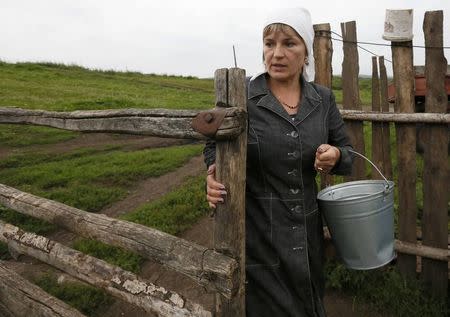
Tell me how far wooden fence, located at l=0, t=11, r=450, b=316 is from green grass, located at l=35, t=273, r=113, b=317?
1.67 ft

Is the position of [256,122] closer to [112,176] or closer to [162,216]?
[162,216]

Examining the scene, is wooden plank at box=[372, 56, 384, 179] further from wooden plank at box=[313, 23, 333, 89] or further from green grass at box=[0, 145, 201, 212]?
green grass at box=[0, 145, 201, 212]

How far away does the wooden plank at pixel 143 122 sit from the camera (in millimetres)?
1792

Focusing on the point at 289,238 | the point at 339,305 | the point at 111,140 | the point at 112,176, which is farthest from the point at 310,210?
the point at 111,140

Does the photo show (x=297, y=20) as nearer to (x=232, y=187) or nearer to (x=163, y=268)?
(x=232, y=187)

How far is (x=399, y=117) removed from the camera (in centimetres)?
340

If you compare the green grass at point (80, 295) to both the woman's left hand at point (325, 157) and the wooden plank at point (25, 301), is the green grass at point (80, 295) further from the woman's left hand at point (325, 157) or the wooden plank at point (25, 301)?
the woman's left hand at point (325, 157)

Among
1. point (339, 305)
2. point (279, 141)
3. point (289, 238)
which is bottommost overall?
point (339, 305)

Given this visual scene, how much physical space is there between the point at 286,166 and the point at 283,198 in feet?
0.56

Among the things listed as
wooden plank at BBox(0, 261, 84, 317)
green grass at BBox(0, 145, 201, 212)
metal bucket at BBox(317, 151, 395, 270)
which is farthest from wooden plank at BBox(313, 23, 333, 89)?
green grass at BBox(0, 145, 201, 212)

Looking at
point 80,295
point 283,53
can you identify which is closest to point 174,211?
point 80,295

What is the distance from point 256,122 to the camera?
6.67ft

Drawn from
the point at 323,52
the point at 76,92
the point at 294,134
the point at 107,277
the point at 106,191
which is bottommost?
the point at 106,191

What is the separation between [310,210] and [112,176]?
205 inches
